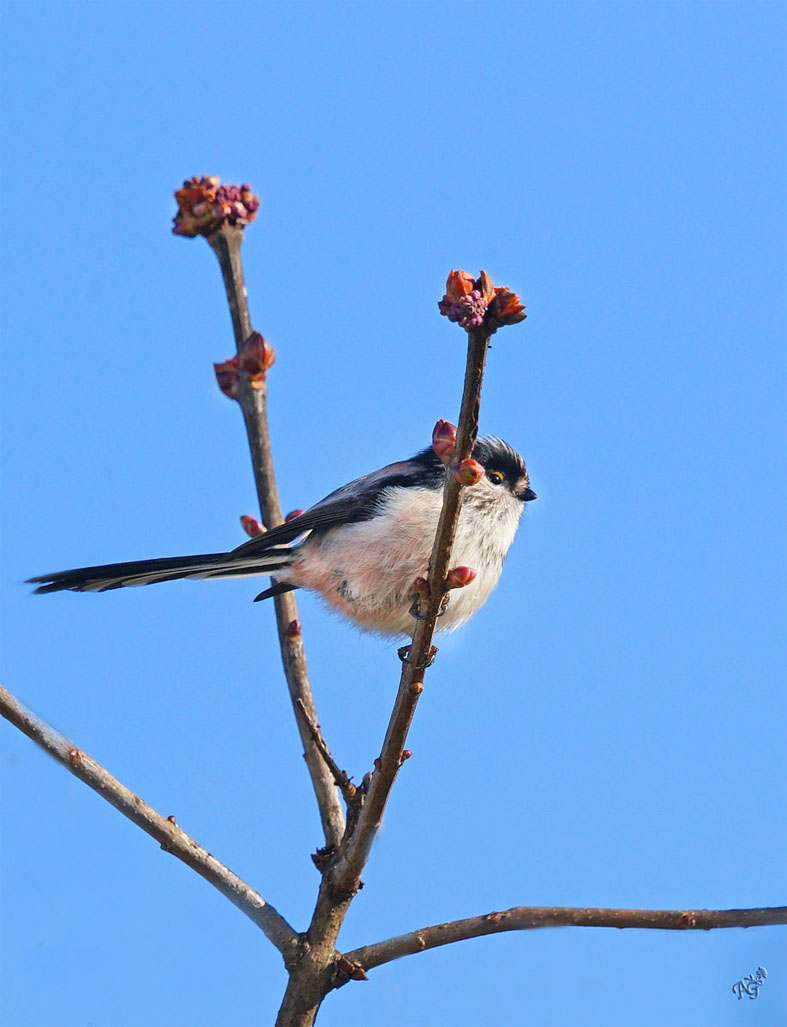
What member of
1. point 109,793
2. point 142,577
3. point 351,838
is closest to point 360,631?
point 142,577

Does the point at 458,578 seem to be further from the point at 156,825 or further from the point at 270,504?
the point at 270,504

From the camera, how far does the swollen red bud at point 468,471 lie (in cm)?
240

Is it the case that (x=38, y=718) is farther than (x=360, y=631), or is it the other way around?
(x=360, y=631)

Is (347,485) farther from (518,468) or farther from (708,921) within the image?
(708,921)

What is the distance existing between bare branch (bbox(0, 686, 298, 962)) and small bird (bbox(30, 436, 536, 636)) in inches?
48.7

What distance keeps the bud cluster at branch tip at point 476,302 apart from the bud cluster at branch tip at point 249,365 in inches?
67.1

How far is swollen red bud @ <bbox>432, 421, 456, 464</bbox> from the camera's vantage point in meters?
2.48

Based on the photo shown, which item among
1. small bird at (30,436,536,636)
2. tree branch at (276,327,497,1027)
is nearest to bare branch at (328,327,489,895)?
tree branch at (276,327,497,1027)

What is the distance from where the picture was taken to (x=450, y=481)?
2.49 meters

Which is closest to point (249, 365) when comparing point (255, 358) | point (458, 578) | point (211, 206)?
point (255, 358)

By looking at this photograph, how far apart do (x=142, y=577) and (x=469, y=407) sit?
6.93 ft

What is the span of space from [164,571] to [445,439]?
1990 mm

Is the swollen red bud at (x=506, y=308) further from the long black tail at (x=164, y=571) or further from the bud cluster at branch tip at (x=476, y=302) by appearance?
the long black tail at (x=164, y=571)

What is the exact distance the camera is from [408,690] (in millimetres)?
2887
